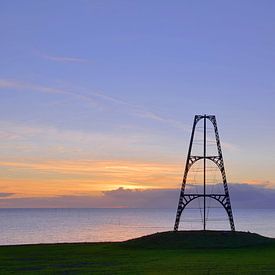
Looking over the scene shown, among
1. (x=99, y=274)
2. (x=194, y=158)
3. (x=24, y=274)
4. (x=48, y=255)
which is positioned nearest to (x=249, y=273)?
(x=99, y=274)

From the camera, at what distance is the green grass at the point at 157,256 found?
42.1m

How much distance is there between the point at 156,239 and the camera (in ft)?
198

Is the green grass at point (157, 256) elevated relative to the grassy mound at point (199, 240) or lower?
lower

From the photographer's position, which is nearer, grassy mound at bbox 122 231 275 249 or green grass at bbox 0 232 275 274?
green grass at bbox 0 232 275 274

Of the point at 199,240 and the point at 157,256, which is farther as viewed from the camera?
the point at 199,240

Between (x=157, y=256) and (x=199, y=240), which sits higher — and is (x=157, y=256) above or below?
below

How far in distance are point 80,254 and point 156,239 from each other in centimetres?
1030

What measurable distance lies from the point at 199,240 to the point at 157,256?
368 inches

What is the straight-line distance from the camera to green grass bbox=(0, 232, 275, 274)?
4209cm

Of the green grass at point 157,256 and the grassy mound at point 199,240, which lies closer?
the green grass at point 157,256

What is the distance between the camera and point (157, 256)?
50969 millimetres

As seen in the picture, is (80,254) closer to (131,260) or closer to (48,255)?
(48,255)

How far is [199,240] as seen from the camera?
59188mm

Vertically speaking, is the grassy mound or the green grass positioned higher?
the grassy mound
